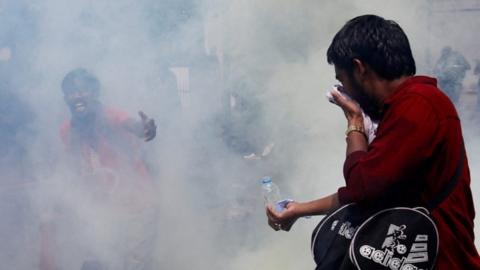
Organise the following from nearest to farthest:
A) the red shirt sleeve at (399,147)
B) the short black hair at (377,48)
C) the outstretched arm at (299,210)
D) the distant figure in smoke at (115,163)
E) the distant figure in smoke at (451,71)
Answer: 1. the red shirt sleeve at (399,147)
2. the short black hair at (377,48)
3. the outstretched arm at (299,210)
4. the distant figure in smoke at (115,163)
5. the distant figure in smoke at (451,71)

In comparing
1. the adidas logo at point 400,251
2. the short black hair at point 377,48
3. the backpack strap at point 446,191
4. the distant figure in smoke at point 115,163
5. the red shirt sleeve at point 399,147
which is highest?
the short black hair at point 377,48

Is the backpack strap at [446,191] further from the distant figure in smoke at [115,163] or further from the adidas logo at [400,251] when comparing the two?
the distant figure in smoke at [115,163]

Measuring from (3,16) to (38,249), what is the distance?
1.64 m

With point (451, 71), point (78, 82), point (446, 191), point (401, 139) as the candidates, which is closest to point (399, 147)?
point (401, 139)

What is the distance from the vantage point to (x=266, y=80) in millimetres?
5059

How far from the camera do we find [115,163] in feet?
11.7

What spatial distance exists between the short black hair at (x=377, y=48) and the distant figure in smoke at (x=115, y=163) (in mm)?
2004

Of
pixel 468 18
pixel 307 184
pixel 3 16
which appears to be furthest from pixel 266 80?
pixel 468 18

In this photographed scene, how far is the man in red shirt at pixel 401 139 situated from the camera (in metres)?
1.46

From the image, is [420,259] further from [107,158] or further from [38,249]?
[38,249]

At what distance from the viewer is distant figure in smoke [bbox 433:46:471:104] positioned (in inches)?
206

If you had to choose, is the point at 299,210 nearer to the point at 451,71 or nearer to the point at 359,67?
the point at 359,67

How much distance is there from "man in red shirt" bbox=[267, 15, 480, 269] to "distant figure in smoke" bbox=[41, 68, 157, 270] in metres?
2.01

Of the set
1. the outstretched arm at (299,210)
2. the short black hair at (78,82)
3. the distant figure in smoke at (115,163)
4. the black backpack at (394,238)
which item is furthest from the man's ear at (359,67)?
the short black hair at (78,82)
